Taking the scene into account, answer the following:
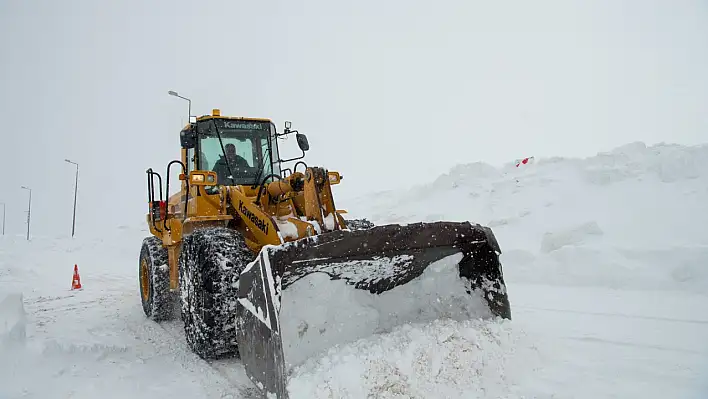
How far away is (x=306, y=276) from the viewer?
3287mm

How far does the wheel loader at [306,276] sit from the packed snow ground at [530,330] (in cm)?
19

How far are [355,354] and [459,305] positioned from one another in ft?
3.42

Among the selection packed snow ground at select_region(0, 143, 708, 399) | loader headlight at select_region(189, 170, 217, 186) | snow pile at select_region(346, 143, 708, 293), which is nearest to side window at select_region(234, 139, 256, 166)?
loader headlight at select_region(189, 170, 217, 186)

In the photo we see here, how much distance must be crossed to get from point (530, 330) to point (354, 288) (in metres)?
2.09

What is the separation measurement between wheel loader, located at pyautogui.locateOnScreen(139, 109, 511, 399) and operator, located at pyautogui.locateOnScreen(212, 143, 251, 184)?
25 centimetres

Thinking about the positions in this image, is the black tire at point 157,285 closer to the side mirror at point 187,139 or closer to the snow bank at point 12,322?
the snow bank at point 12,322

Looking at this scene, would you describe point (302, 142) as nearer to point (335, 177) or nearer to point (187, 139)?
point (335, 177)

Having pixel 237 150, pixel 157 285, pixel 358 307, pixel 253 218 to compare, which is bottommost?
pixel 358 307

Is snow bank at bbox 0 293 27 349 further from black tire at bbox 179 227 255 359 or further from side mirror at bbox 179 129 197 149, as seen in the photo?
side mirror at bbox 179 129 197 149

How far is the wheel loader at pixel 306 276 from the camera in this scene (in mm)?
3156

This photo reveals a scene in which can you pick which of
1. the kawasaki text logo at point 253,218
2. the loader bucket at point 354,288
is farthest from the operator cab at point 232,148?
the loader bucket at point 354,288

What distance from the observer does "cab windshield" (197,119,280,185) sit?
18.8 ft

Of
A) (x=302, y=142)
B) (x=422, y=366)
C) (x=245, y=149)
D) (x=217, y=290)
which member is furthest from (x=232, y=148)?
(x=422, y=366)

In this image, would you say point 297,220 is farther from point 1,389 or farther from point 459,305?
point 1,389
